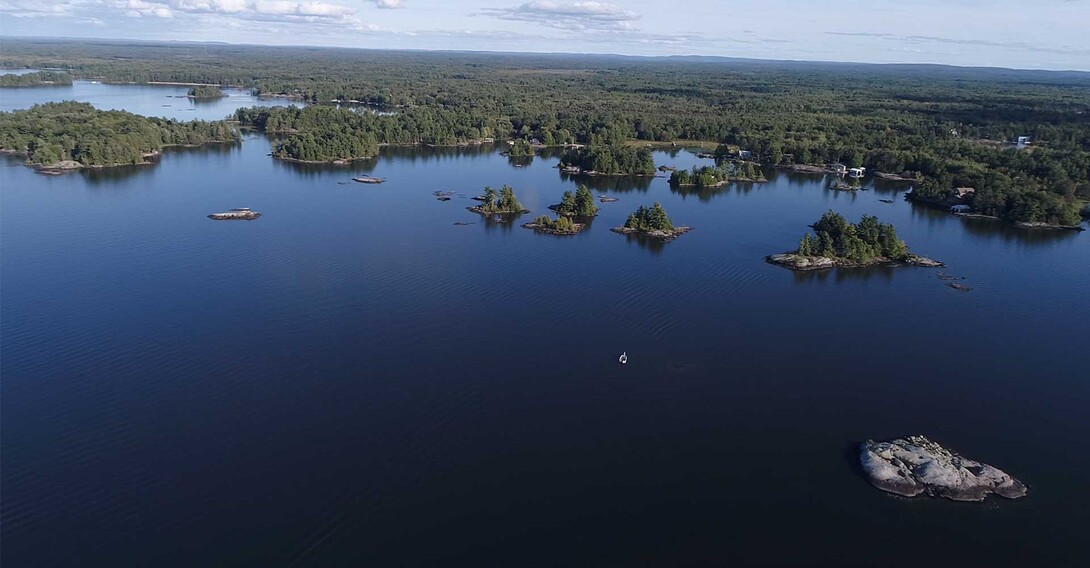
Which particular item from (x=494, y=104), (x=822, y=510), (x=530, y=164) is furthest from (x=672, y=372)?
(x=494, y=104)

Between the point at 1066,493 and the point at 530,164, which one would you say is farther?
the point at 530,164

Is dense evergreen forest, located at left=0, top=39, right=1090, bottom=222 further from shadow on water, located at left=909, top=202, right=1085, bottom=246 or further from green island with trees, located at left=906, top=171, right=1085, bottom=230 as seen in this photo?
shadow on water, located at left=909, top=202, right=1085, bottom=246

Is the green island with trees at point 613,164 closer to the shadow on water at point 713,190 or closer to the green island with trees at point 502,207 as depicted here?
the shadow on water at point 713,190

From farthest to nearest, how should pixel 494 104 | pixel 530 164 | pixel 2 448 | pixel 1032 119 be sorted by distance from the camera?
1. pixel 494 104
2. pixel 1032 119
3. pixel 530 164
4. pixel 2 448

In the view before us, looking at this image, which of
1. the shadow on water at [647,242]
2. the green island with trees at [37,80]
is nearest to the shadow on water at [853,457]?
the shadow on water at [647,242]

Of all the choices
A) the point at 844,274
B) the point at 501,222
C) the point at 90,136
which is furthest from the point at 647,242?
the point at 90,136

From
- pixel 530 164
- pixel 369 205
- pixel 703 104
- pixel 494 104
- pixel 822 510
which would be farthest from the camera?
pixel 703 104

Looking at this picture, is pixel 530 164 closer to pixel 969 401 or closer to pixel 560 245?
pixel 560 245
